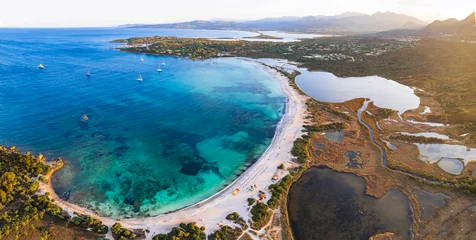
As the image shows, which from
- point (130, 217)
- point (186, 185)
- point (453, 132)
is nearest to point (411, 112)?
point (453, 132)

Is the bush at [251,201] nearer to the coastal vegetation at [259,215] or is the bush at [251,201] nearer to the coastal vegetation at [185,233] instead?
the coastal vegetation at [259,215]

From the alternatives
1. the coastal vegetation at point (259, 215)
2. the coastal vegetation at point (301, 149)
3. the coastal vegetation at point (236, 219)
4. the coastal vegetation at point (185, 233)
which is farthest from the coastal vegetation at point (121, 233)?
the coastal vegetation at point (301, 149)

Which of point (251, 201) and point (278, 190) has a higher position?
point (278, 190)

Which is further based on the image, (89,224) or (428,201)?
(428,201)

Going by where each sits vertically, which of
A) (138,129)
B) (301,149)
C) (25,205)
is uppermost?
(138,129)

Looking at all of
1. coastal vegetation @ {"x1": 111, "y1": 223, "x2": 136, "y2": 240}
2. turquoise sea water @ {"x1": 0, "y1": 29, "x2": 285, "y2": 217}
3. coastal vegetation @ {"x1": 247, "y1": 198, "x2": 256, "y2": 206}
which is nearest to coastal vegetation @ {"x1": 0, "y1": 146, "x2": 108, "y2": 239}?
coastal vegetation @ {"x1": 111, "y1": 223, "x2": 136, "y2": 240}

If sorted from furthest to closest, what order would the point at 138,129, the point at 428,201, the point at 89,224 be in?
the point at 138,129
the point at 428,201
the point at 89,224

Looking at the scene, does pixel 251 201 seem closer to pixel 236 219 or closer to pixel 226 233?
pixel 236 219

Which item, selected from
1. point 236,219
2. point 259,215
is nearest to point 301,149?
point 259,215
